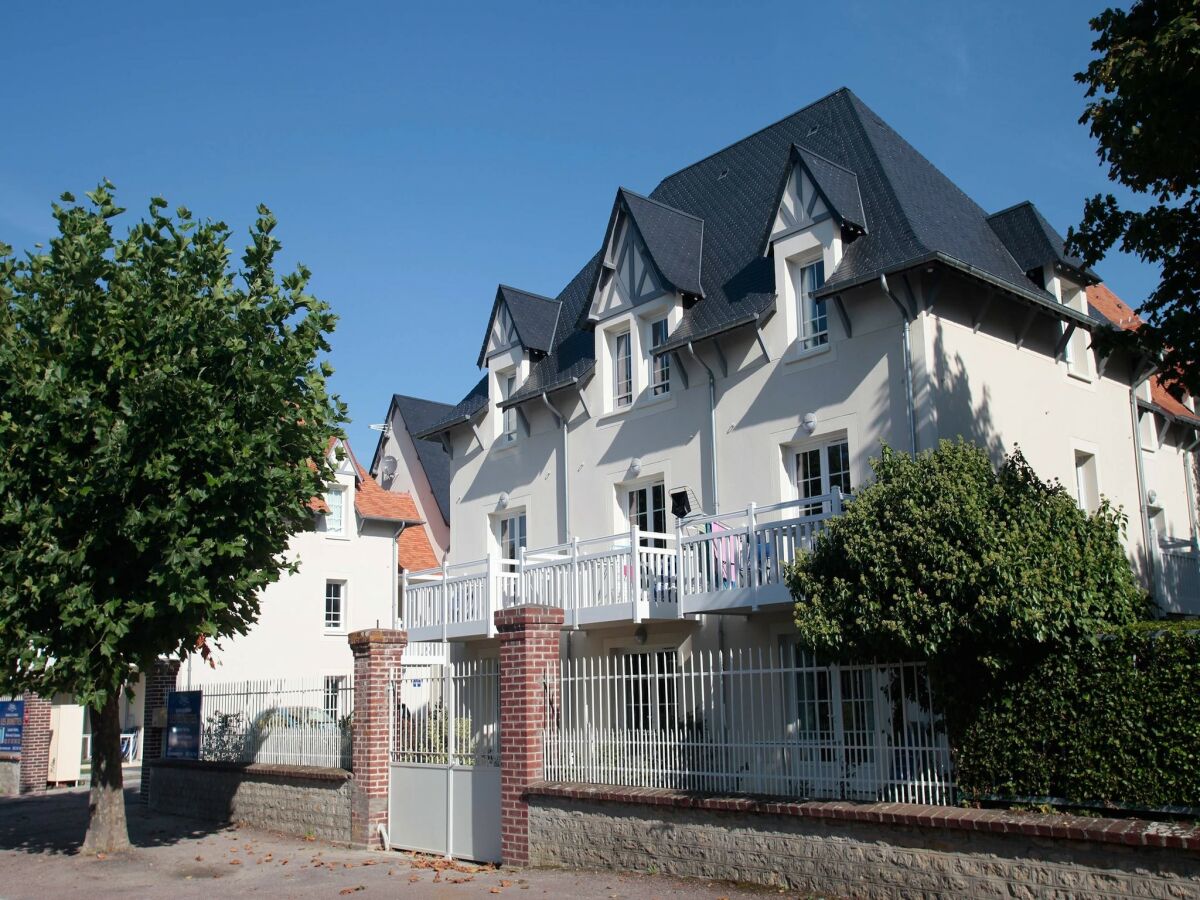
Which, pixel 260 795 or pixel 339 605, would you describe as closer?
pixel 260 795

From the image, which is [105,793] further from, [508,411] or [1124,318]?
[1124,318]

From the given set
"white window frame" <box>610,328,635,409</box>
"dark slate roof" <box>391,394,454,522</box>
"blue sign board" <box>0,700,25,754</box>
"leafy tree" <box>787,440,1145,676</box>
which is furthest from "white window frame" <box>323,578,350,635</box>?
"leafy tree" <box>787,440,1145,676</box>

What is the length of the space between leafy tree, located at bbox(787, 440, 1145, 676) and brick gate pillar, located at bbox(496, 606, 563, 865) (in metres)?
3.79

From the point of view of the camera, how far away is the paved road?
11.8m

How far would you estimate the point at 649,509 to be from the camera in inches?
779

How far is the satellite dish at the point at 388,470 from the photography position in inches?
1593

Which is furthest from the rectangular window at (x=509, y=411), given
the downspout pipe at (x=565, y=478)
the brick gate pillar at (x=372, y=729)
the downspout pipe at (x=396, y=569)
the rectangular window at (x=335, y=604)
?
the rectangular window at (x=335, y=604)

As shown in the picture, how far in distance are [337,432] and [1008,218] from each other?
37.6ft

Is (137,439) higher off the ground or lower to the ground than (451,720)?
higher

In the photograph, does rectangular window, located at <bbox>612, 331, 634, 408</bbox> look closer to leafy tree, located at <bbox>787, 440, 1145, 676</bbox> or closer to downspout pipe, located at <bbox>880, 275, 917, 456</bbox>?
downspout pipe, located at <bbox>880, 275, 917, 456</bbox>

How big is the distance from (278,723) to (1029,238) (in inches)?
570

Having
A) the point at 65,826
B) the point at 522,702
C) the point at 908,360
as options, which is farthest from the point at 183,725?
the point at 908,360

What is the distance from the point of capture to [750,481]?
17797mm

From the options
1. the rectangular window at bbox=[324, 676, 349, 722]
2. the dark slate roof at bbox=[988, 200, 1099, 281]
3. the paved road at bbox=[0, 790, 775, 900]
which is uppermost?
the dark slate roof at bbox=[988, 200, 1099, 281]
